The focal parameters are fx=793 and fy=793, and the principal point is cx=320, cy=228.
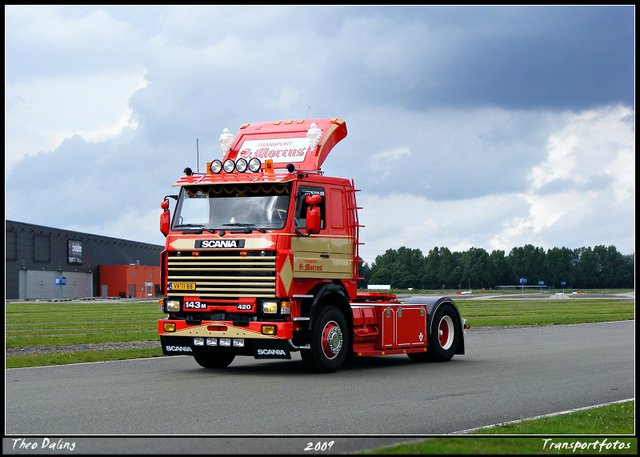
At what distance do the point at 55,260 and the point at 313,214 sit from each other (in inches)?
3467

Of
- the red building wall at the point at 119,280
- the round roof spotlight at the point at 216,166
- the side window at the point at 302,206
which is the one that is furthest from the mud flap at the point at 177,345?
the red building wall at the point at 119,280

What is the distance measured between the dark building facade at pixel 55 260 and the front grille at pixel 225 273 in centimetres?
7204

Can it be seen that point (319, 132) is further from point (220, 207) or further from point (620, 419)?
point (620, 419)

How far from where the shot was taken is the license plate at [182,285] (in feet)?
48.4

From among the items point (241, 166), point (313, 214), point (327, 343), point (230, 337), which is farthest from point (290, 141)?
point (230, 337)

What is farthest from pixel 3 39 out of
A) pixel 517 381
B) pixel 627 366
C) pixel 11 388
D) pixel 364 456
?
pixel 627 366

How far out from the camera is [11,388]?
41.2 ft

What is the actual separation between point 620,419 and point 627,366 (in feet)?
23.4

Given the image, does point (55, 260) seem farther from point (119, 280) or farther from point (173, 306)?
point (173, 306)

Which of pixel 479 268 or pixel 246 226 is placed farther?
pixel 479 268

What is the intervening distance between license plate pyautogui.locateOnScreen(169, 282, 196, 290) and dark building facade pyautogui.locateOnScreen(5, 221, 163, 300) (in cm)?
7188

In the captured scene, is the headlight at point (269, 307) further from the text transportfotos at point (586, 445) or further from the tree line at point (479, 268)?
the tree line at point (479, 268)

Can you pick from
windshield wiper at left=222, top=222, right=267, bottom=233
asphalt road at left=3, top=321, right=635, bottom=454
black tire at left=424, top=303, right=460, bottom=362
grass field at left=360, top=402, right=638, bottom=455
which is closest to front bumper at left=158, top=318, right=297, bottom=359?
asphalt road at left=3, top=321, right=635, bottom=454

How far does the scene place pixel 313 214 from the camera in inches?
561
